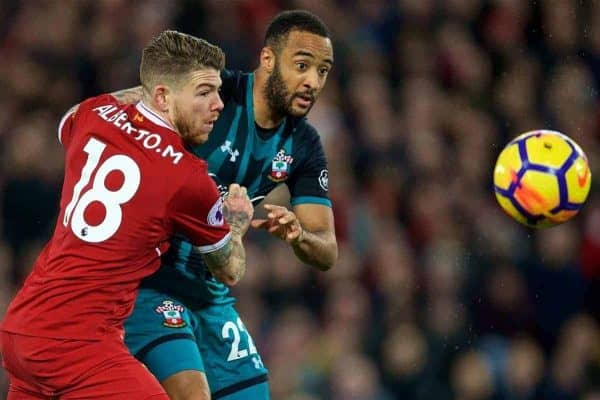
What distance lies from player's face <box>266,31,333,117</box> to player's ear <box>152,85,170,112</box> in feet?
3.45

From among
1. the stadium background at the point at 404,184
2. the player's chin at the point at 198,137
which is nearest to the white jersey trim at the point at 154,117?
the player's chin at the point at 198,137

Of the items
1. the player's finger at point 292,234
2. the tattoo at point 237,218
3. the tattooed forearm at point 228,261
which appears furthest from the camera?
A: the player's finger at point 292,234

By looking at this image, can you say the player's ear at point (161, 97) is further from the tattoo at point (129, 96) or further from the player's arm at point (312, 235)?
the player's arm at point (312, 235)

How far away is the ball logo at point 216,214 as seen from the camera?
5.02 m

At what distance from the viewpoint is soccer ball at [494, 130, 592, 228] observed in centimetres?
648

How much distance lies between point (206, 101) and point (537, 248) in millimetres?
6381

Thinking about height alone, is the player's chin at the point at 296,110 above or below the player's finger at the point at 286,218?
above

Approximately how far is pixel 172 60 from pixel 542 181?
2.39 m

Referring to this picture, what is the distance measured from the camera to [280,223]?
18.0 feet

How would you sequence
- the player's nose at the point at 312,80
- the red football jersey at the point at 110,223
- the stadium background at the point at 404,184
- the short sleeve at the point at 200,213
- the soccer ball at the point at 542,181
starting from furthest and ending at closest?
the stadium background at the point at 404,184
the soccer ball at the point at 542,181
the player's nose at the point at 312,80
the short sleeve at the point at 200,213
the red football jersey at the point at 110,223

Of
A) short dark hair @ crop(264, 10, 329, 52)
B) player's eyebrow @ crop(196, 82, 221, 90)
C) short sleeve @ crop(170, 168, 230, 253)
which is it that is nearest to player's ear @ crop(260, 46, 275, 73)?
short dark hair @ crop(264, 10, 329, 52)

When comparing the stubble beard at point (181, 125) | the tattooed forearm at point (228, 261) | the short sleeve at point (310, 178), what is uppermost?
the stubble beard at point (181, 125)

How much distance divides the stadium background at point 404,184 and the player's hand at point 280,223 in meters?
4.42

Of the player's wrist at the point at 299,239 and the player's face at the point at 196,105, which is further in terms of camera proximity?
the player's wrist at the point at 299,239
